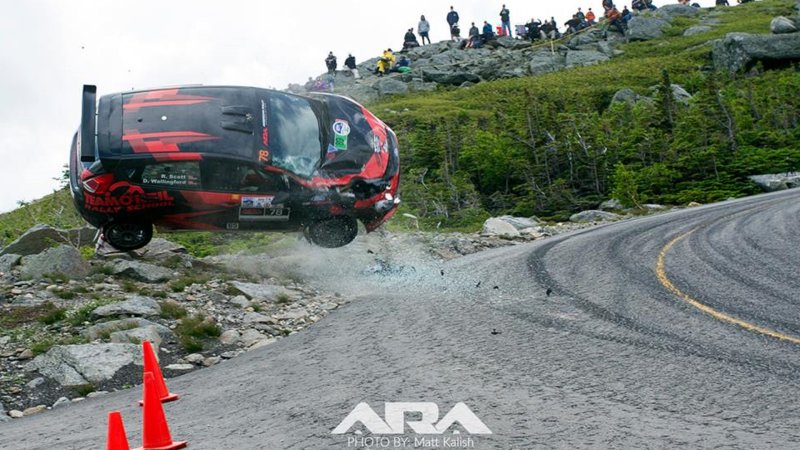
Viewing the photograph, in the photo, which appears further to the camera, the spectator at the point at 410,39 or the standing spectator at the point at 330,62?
the spectator at the point at 410,39

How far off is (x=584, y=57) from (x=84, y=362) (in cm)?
6241

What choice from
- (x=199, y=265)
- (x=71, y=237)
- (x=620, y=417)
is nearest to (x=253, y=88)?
(x=199, y=265)

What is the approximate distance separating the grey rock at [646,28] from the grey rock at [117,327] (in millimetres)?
66903

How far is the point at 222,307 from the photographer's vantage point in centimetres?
1119

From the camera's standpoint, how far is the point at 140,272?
485 inches

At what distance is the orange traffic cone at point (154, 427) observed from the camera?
5.01 m

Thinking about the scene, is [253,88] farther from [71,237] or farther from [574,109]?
[574,109]

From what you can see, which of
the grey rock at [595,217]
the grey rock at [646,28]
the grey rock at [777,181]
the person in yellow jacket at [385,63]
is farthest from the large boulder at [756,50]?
the grey rock at [595,217]

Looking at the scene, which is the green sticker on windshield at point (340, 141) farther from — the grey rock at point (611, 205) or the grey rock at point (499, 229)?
the grey rock at point (611, 205)

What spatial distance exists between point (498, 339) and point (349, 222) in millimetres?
6342

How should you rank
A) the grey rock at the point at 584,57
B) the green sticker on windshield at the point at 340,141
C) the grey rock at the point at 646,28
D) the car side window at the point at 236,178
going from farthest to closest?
the grey rock at the point at 646,28
the grey rock at the point at 584,57
the green sticker on windshield at the point at 340,141
the car side window at the point at 236,178

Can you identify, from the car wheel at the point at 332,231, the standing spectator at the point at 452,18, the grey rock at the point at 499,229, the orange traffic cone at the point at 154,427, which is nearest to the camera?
the orange traffic cone at the point at 154,427

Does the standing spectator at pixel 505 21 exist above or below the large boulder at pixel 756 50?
above

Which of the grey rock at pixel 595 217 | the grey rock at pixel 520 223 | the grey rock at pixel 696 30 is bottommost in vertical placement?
the grey rock at pixel 595 217
